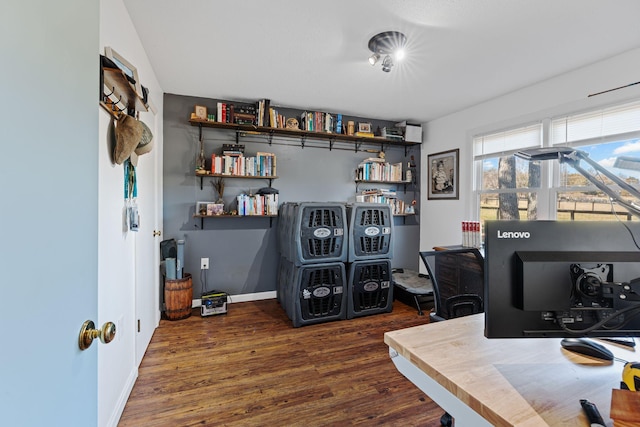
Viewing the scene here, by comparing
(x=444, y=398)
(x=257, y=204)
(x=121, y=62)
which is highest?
Result: (x=121, y=62)

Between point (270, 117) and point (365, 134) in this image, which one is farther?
point (365, 134)

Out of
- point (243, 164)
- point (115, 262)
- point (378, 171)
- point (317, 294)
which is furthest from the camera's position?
point (378, 171)

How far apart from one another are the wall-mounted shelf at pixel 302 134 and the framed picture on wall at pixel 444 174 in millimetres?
455

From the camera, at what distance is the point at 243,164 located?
3.58 m

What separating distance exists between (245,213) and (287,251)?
75 centimetres

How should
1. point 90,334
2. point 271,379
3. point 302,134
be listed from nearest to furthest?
1. point 90,334
2. point 271,379
3. point 302,134

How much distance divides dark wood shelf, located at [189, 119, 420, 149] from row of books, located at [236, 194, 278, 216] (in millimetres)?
846

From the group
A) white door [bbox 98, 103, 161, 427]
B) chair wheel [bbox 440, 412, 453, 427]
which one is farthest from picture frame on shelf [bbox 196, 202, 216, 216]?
chair wheel [bbox 440, 412, 453, 427]

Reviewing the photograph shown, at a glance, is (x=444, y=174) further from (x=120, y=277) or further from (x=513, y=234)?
(x=120, y=277)

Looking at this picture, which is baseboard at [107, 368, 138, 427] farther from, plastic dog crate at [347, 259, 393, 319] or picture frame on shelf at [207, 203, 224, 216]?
plastic dog crate at [347, 259, 393, 319]

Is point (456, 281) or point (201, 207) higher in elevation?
point (201, 207)

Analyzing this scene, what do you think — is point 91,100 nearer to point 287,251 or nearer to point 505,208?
point 287,251

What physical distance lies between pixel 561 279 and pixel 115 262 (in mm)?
2086

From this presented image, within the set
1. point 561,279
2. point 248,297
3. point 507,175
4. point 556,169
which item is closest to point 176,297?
point 248,297
